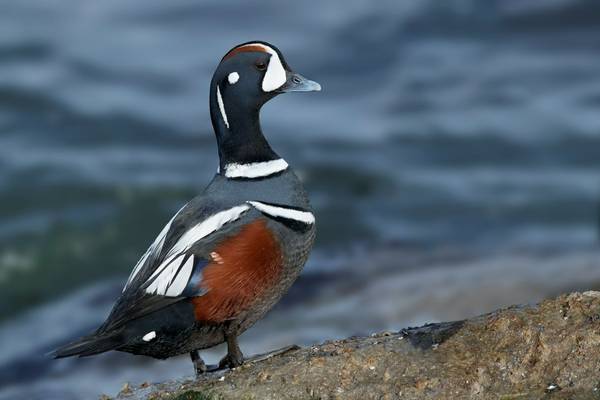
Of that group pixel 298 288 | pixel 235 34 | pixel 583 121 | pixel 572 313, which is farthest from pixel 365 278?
pixel 235 34

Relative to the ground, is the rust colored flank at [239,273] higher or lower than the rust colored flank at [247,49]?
lower

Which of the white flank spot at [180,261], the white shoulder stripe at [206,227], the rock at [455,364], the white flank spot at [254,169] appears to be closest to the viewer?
the rock at [455,364]

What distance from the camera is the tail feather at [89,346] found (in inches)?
233

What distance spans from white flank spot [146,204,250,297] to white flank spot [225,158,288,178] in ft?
0.91

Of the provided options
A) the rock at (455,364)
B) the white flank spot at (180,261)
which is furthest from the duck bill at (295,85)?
the rock at (455,364)

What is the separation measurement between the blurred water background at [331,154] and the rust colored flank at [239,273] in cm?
413

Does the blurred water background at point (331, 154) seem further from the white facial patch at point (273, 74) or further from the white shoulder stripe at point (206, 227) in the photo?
the white shoulder stripe at point (206, 227)

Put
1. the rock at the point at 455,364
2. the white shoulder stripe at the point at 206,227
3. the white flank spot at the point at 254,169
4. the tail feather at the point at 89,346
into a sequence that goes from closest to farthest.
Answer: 1. the rock at the point at 455,364
2. the tail feather at the point at 89,346
3. the white shoulder stripe at the point at 206,227
4. the white flank spot at the point at 254,169

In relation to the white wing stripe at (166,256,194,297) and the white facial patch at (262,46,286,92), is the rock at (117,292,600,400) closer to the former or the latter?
the white wing stripe at (166,256,194,297)

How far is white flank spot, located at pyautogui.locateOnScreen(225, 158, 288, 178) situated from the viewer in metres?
6.55

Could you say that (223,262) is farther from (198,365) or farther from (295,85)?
(295,85)

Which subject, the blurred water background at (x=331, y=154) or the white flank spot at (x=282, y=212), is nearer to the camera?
the white flank spot at (x=282, y=212)

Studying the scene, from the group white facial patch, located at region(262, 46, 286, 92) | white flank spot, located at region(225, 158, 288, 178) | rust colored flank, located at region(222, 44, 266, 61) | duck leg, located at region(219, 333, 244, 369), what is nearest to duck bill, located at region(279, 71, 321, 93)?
white facial patch, located at region(262, 46, 286, 92)

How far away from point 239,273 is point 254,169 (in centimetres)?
63
